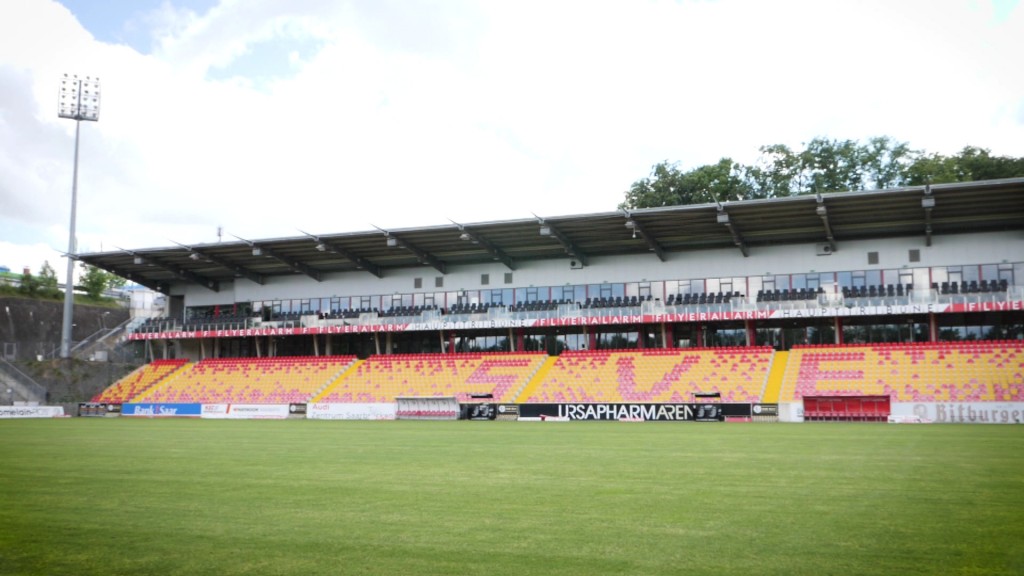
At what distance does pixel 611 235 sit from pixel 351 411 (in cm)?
1771

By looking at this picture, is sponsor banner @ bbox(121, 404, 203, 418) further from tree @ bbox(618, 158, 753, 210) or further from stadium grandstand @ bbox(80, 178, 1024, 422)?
tree @ bbox(618, 158, 753, 210)

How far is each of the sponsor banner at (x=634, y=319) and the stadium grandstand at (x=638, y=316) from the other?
0.10 metres

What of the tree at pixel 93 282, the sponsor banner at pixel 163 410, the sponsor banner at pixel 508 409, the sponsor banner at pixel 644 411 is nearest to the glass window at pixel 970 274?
the sponsor banner at pixel 644 411

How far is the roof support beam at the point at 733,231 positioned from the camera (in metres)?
41.8

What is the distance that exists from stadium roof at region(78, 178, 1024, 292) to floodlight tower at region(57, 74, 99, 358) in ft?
5.88

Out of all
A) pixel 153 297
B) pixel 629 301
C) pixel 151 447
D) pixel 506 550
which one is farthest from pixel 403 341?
pixel 506 550

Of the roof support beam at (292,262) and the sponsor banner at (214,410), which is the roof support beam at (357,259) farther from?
the sponsor banner at (214,410)

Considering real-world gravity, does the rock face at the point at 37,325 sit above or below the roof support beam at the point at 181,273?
below

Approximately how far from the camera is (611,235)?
4700 centimetres

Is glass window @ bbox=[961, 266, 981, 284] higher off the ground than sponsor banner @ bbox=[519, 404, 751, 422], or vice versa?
glass window @ bbox=[961, 266, 981, 284]

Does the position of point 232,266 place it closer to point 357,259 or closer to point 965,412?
point 357,259

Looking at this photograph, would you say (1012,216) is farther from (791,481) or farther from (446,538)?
(446,538)

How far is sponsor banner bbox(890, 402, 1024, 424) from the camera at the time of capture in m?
32.0

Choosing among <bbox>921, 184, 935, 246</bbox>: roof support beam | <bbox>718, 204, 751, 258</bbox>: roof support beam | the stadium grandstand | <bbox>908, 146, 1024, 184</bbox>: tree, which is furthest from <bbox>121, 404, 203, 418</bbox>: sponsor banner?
<bbox>908, 146, 1024, 184</bbox>: tree
